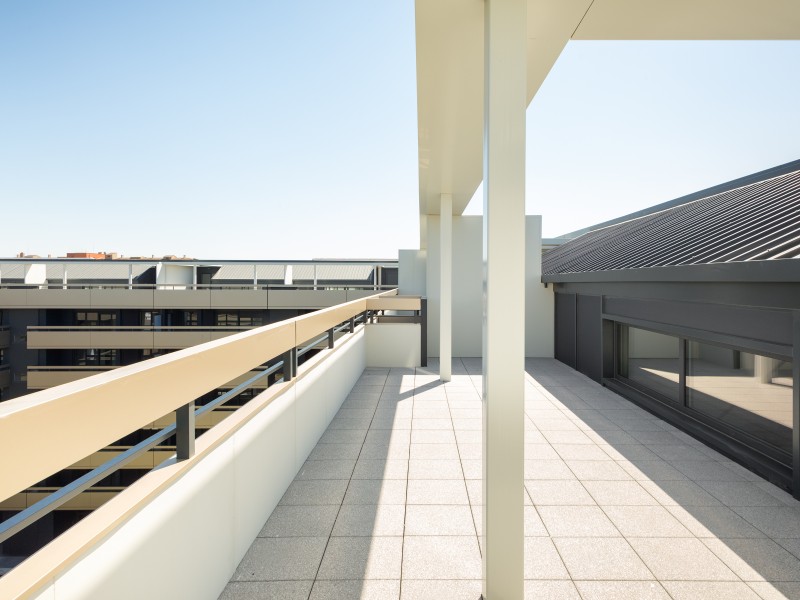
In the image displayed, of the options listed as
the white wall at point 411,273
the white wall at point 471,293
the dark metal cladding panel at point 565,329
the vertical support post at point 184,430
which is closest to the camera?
the vertical support post at point 184,430

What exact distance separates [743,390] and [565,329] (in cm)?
462

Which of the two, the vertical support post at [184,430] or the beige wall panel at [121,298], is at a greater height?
the beige wall panel at [121,298]

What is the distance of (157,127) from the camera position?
14336 mm

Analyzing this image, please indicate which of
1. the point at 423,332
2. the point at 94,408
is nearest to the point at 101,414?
the point at 94,408

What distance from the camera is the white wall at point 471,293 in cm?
902

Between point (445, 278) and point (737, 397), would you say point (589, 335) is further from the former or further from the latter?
point (737, 397)

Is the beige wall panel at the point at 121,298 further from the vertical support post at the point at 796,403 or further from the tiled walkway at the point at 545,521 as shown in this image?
the vertical support post at the point at 796,403

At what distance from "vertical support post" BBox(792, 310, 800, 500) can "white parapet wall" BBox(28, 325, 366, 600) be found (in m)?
3.53

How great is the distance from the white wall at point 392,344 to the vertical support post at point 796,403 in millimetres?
5423

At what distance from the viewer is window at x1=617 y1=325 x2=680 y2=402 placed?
483 centimetres

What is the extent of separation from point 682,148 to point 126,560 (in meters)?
13.7

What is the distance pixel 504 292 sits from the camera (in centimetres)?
195

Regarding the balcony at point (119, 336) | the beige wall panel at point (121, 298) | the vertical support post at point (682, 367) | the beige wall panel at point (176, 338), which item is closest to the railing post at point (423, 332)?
the vertical support post at point (682, 367)

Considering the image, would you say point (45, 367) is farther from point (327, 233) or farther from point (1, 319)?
point (327, 233)
